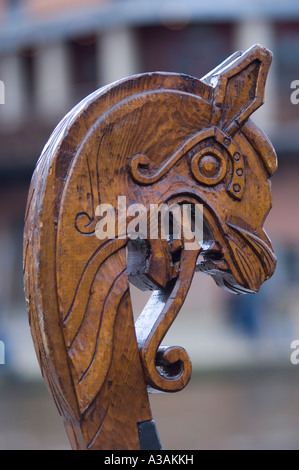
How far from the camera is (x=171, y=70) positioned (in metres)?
10.1

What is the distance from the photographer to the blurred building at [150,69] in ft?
32.8

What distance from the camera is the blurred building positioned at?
10008 mm

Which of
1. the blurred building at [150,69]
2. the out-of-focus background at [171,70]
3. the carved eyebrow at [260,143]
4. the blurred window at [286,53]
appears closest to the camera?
the carved eyebrow at [260,143]

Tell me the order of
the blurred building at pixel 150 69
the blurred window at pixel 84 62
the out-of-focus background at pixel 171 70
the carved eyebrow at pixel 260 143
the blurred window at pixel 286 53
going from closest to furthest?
1. the carved eyebrow at pixel 260 143
2. the out-of-focus background at pixel 171 70
3. the blurred building at pixel 150 69
4. the blurred window at pixel 286 53
5. the blurred window at pixel 84 62

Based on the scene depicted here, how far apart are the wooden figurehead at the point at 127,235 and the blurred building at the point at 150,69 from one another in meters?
8.53

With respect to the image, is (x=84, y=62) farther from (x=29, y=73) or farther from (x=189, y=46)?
(x=189, y=46)

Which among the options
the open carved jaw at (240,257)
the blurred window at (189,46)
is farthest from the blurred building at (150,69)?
the open carved jaw at (240,257)

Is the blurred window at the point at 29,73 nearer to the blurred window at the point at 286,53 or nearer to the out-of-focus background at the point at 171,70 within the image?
the out-of-focus background at the point at 171,70

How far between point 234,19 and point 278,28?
27.2 inches

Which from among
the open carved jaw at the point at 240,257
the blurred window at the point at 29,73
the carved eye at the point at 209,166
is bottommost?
the open carved jaw at the point at 240,257

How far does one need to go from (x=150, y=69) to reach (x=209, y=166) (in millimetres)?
9780

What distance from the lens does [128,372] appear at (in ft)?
2.69

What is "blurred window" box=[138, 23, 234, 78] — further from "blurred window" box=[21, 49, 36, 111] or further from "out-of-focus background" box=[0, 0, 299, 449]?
"blurred window" box=[21, 49, 36, 111]
